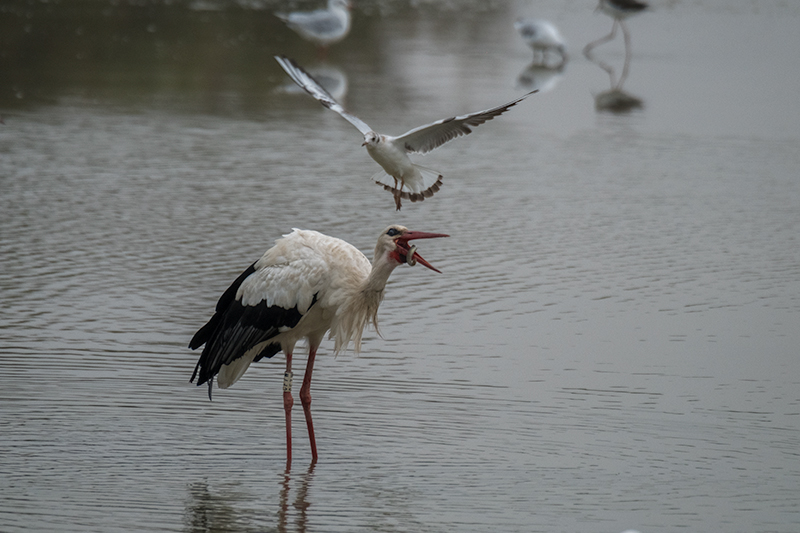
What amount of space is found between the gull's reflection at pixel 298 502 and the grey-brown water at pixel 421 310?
19 mm

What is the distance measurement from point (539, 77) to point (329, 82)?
4169mm

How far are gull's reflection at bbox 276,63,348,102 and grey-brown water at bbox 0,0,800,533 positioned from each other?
237 millimetres

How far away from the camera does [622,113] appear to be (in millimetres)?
18359

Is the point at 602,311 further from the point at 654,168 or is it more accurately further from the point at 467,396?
the point at 654,168

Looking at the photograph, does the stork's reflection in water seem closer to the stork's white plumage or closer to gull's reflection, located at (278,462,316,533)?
the stork's white plumage

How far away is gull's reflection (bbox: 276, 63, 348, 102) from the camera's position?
1830cm

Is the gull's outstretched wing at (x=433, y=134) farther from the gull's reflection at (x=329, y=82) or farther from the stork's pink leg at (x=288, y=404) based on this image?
the gull's reflection at (x=329, y=82)

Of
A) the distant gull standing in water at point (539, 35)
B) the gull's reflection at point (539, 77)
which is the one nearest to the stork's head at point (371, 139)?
the gull's reflection at point (539, 77)

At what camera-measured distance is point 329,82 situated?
63.4 feet

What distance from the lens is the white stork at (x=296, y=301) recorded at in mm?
6473

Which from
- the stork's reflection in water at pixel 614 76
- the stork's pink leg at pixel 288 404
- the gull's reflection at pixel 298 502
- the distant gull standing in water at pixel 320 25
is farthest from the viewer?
the distant gull standing in water at pixel 320 25

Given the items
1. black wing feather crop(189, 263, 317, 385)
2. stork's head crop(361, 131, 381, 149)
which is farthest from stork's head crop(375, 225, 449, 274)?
stork's head crop(361, 131, 381, 149)

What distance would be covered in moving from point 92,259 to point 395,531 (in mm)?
5254

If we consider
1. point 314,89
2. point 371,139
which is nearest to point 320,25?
point 314,89
